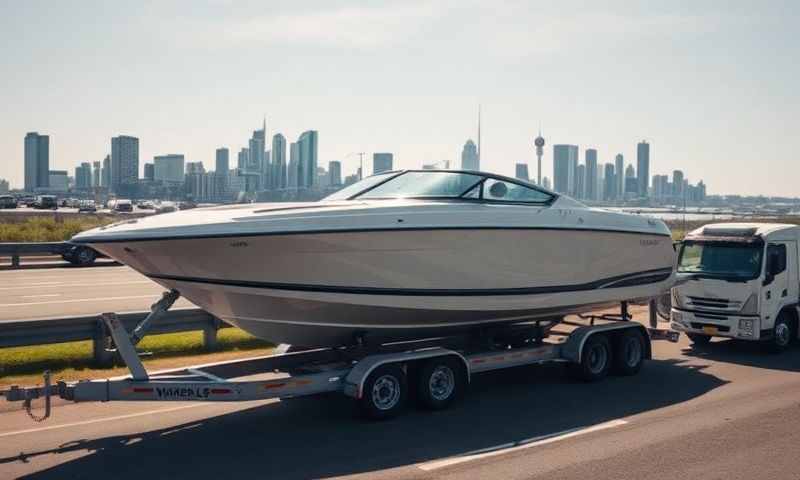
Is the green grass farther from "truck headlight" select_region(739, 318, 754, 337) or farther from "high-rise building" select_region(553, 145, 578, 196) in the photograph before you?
"high-rise building" select_region(553, 145, 578, 196)

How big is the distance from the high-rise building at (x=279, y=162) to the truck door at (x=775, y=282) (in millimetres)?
68348

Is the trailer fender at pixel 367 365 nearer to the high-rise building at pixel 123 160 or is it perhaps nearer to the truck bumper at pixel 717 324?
the truck bumper at pixel 717 324

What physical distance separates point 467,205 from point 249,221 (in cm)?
279

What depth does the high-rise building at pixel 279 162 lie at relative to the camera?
289 ft

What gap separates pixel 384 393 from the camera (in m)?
8.77

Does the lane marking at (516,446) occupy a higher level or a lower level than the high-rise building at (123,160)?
lower

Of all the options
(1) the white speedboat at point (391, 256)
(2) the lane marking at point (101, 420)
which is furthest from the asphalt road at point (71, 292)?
(1) the white speedboat at point (391, 256)

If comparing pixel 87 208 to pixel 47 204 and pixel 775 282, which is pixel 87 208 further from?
pixel 775 282

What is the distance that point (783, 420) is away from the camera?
873 cm

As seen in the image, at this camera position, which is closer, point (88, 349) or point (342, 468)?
point (342, 468)

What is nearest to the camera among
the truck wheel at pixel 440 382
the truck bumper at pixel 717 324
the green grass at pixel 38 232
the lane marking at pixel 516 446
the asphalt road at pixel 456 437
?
the asphalt road at pixel 456 437

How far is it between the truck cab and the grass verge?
684cm

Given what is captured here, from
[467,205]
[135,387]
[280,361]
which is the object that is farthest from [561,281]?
[135,387]

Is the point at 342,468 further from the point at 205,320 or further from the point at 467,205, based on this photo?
the point at 205,320
